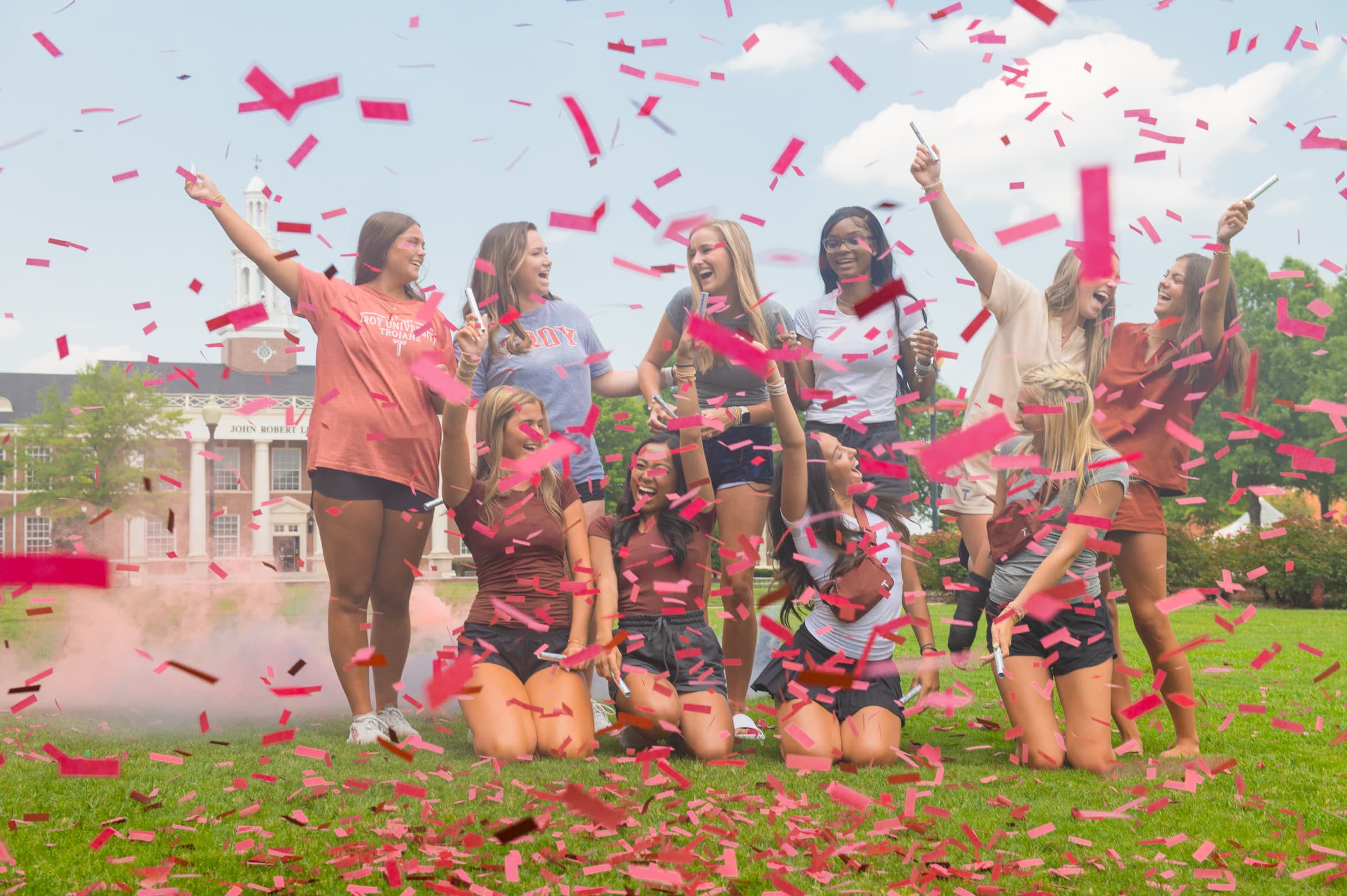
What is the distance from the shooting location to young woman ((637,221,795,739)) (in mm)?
5617

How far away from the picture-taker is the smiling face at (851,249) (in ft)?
18.8

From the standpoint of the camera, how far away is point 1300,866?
353 cm

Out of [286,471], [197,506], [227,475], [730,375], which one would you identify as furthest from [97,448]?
[730,375]

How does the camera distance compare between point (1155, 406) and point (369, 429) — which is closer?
point (1155, 406)

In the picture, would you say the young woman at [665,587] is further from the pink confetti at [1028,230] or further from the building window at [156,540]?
the building window at [156,540]

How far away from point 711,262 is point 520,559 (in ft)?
5.87

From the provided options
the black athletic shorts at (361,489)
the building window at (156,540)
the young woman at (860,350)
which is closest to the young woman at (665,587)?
the young woman at (860,350)

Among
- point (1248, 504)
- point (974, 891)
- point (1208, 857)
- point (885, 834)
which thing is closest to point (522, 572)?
point (885, 834)

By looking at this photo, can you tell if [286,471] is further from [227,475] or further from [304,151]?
[304,151]

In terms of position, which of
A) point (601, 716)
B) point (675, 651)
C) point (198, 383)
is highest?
point (198, 383)

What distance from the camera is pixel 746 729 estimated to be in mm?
5684

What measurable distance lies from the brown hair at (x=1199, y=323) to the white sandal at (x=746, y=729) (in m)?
2.77

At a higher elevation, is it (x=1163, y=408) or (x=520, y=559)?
(x=1163, y=408)

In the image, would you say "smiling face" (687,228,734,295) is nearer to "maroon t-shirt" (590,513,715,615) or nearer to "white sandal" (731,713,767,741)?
A: "maroon t-shirt" (590,513,715,615)
